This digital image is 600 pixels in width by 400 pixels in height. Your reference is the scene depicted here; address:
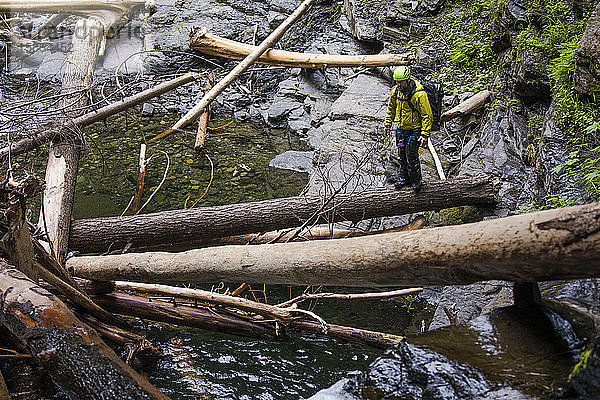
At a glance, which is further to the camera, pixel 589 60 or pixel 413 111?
pixel 413 111

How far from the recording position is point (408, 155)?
19.0 feet

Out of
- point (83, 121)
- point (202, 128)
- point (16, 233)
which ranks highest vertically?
point (83, 121)

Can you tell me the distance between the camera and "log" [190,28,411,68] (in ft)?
32.0

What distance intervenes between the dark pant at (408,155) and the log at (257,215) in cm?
15

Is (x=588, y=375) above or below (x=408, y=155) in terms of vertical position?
below

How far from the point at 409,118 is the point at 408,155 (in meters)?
0.45

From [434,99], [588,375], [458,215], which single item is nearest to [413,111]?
[434,99]

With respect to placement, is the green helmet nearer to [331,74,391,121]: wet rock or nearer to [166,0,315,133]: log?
[331,74,391,121]: wet rock

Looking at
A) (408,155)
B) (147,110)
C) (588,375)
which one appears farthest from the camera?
(147,110)

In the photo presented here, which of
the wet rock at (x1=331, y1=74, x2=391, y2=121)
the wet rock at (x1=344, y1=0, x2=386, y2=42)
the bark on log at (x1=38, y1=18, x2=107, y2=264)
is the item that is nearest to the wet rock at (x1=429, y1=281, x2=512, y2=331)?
the bark on log at (x1=38, y1=18, x2=107, y2=264)

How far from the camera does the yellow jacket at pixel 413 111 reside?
5492mm

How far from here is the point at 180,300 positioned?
528 cm

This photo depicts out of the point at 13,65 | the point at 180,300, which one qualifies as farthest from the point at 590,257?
the point at 13,65

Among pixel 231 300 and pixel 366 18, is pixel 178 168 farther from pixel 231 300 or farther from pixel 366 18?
pixel 366 18
